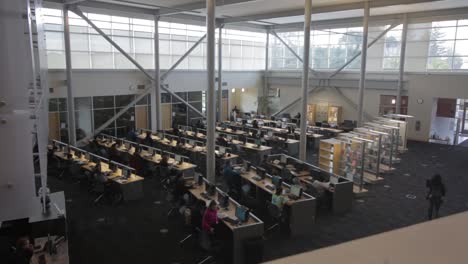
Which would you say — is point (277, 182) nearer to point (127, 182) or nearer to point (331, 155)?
point (331, 155)

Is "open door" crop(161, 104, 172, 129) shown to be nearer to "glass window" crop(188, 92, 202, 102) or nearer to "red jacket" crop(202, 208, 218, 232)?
"glass window" crop(188, 92, 202, 102)

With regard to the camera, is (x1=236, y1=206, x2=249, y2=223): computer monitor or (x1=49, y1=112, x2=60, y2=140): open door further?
(x1=49, y1=112, x2=60, y2=140): open door

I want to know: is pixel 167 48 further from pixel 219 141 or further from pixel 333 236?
pixel 333 236

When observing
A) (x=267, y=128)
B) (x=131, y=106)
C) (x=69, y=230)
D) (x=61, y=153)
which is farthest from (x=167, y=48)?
(x=69, y=230)

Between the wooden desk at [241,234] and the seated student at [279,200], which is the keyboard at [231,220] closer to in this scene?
the wooden desk at [241,234]

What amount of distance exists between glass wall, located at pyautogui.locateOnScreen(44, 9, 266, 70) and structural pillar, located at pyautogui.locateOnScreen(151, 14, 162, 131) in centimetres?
131

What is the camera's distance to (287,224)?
30.6 ft

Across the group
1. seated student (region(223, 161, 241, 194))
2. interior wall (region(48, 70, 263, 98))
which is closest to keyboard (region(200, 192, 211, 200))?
seated student (region(223, 161, 241, 194))

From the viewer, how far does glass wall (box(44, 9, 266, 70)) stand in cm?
1830

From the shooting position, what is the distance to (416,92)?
20.8 metres

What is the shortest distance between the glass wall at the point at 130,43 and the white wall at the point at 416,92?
736 cm

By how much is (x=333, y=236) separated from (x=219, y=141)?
8.86 metres

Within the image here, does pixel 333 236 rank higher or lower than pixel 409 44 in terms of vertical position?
lower

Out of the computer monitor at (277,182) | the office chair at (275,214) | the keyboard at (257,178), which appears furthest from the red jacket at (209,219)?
the keyboard at (257,178)
